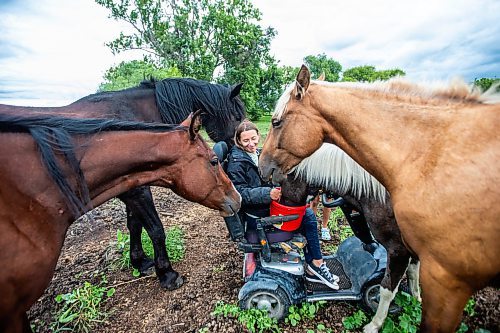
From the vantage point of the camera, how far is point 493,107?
1618mm

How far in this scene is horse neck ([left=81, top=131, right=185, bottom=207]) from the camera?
1926 mm

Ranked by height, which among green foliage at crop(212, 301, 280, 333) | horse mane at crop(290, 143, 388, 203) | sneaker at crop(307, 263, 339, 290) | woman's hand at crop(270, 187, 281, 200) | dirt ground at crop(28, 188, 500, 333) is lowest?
dirt ground at crop(28, 188, 500, 333)

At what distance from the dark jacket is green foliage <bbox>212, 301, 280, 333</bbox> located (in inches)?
38.8

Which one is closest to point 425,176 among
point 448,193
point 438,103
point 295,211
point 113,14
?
point 448,193

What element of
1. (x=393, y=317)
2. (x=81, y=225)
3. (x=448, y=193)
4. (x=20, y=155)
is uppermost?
(x=20, y=155)

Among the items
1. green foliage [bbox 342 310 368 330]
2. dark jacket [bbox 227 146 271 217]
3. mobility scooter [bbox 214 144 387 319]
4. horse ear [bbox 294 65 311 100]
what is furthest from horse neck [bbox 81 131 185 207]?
green foliage [bbox 342 310 368 330]

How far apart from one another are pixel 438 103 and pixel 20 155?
8.87ft

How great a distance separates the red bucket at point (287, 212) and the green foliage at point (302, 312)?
31.7 inches

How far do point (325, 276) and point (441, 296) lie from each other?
1466 millimetres

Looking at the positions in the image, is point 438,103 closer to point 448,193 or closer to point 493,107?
point 493,107

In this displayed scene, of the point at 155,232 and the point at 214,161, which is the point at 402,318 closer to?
the point at 214,161

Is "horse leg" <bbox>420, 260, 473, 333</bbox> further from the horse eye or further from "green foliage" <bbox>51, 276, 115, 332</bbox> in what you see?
"green foliage" <bbox>51, 276, 115, 332</bbox>

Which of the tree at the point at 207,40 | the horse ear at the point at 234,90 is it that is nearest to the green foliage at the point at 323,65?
the tree at the point at 207,40

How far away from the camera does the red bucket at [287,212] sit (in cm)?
275
